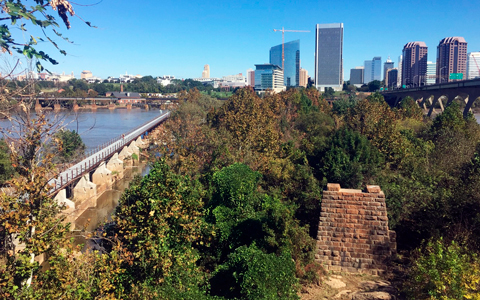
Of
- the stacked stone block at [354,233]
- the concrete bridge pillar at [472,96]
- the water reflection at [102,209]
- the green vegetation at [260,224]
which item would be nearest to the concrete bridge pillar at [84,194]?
the water reflection at [102,209]

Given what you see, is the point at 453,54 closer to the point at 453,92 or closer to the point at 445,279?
the point at 453,92

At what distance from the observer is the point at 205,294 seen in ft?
26.1

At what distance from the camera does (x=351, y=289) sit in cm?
818

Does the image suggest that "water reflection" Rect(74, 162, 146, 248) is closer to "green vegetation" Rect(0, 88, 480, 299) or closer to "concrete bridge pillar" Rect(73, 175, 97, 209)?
"concrete bridge pillar" Rect(73, 175, 97, 209)

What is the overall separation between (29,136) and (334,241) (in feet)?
22.4

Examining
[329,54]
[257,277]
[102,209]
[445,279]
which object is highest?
[329,54]

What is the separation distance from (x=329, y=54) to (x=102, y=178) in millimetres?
164262

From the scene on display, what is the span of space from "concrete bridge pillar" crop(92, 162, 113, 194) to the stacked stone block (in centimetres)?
2114

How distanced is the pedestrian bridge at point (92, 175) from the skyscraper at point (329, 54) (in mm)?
149892

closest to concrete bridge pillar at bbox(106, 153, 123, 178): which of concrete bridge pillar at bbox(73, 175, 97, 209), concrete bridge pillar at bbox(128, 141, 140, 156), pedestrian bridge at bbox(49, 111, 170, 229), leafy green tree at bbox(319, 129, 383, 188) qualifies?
pedestrian bridge at bbox(49, 111, 170, 229)

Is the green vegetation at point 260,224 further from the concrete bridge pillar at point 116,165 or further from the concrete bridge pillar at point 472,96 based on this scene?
the concrete bridge pillar at point 472,96

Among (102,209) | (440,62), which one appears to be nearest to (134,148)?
(102,209)

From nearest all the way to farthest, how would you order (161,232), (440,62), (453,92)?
(161,232), (453,92), (440,62)

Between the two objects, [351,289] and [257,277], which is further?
[351,289]
